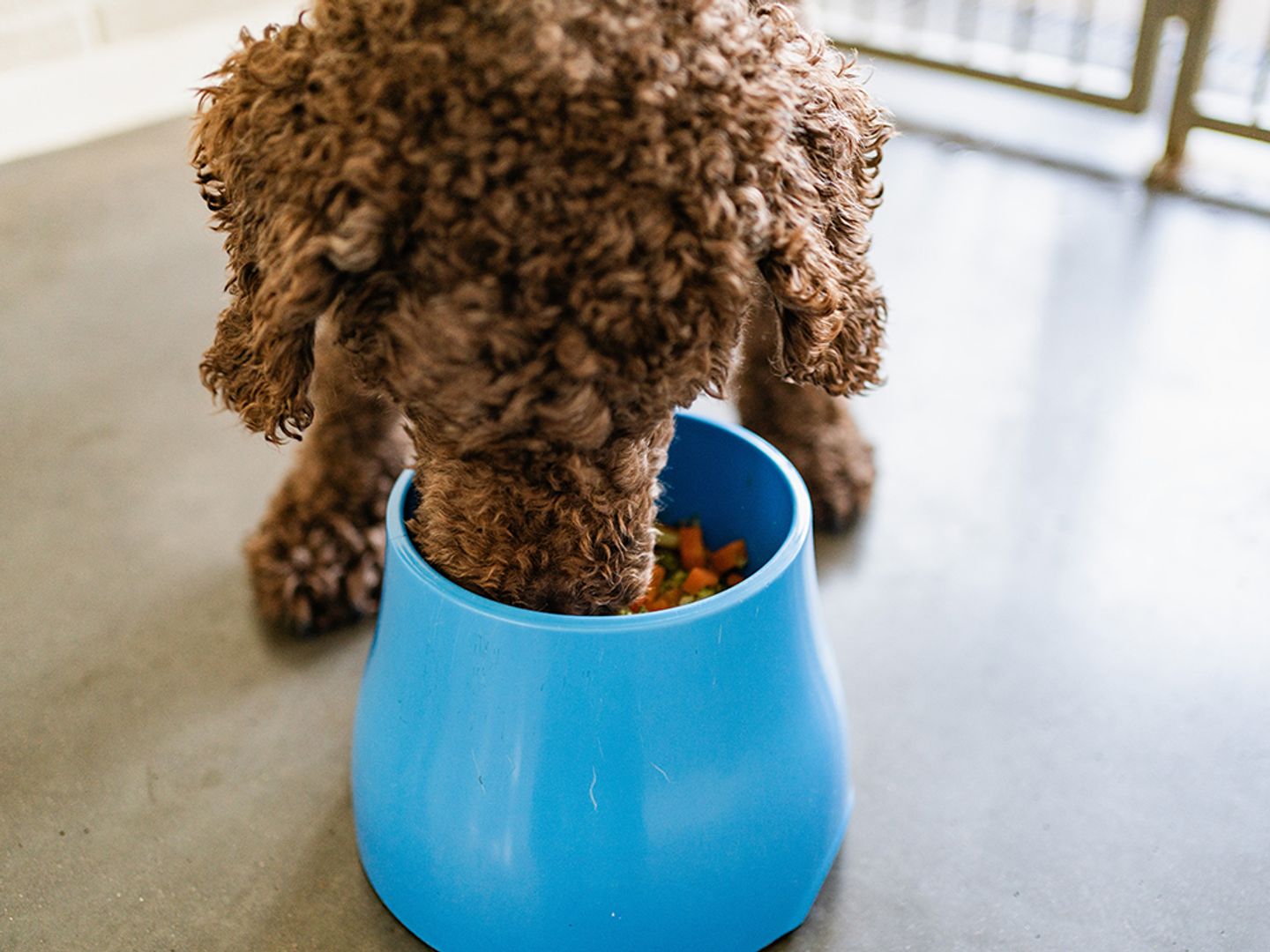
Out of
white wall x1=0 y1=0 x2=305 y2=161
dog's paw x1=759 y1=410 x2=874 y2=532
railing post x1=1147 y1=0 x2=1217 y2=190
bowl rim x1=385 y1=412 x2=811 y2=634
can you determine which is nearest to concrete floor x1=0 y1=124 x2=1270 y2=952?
dog's paw x1=759 y1=410 x2=874 y2=532

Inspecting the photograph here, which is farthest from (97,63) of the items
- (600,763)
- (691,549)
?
(600,763)

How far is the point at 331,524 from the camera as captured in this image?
162 centimetres

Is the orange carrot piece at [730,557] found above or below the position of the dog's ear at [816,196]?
below

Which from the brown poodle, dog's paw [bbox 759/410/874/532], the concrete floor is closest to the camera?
the brown poodle

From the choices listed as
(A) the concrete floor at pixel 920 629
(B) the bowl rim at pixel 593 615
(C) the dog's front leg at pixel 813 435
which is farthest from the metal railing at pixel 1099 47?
(B) the bowl rim at pixel 593 615

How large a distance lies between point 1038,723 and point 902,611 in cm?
23

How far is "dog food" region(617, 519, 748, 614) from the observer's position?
1303 millimetres

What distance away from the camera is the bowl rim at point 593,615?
1011 mm

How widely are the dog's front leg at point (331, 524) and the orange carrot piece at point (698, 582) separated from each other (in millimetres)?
483

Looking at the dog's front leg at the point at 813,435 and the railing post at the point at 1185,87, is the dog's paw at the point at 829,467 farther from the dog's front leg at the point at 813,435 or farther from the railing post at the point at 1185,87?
the railing post at the point at 1185,87

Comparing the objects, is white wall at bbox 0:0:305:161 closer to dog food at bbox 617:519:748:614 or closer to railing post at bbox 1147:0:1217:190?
railing post at bbox 1147:0:1217:190

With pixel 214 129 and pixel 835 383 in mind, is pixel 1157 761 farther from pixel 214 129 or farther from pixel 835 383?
pixel 214 129

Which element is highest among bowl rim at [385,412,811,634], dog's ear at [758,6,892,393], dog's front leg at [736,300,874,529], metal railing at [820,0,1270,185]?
dog's ear at [758,6,892,393]

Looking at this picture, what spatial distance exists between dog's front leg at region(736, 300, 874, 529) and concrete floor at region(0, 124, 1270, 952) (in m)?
0.06
